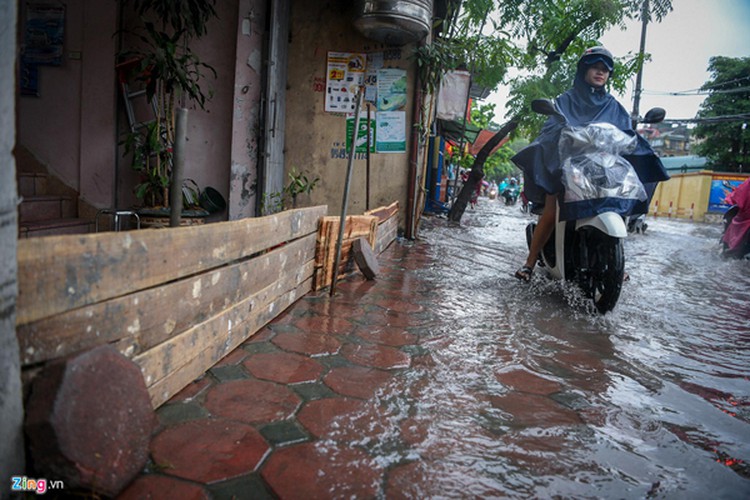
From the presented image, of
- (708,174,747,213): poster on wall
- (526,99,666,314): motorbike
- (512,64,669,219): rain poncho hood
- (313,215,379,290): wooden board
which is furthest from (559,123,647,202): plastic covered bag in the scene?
(708,174,747,213): poster on wall

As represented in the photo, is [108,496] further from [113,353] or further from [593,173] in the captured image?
[593,173]

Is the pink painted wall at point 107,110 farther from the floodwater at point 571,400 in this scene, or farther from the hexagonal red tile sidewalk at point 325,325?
the floodwater at point 571,400

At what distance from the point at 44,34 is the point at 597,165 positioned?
17.9 feet

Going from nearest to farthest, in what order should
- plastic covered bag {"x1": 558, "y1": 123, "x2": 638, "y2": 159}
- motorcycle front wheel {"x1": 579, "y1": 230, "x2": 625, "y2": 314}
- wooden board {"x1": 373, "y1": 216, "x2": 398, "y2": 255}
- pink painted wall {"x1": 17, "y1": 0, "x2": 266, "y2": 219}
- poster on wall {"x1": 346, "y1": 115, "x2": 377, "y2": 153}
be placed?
motorcycle front wheel {"x1": 579, "y1": 230, "x2": 625, "y2": 314}
plastic covered bag {"x1": 558, "y1": 123, "x2": 638, "y2": 159}
pink painted wall {"x1": 17, "y1": 0, "x2": 266, "y2": 219}
wooden board {"x1": 373, "y1": 216, "x2": 398, "y2": 255}
poster on wall {"x1": 346, "y1": 115, "x2": 377, "y2": 153}

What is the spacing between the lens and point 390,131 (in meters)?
6.54

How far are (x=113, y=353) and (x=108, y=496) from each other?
0.37 meters

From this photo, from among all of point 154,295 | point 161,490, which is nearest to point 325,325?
point 154,295

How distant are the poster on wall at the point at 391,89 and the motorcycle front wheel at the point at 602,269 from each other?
3.78 m

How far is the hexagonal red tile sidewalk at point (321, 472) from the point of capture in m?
1.32

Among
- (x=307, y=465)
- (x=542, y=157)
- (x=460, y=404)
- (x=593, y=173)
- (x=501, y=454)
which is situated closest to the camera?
(x=307, y=465)

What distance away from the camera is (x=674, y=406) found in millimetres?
1983

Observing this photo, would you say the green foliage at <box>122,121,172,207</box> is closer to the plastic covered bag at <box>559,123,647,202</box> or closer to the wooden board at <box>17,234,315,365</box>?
the wooden board at <box>17,234,315,365</box>

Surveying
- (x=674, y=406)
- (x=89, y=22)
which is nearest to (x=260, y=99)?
(x=89, y=22)

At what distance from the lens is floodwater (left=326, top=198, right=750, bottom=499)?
1456 millimetres
